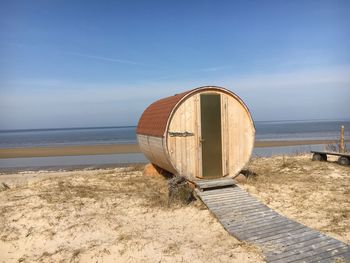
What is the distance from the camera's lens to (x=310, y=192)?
31.6 ft

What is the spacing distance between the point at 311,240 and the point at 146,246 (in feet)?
10.7

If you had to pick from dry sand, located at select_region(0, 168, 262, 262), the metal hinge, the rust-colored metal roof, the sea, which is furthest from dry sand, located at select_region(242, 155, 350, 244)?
the sea

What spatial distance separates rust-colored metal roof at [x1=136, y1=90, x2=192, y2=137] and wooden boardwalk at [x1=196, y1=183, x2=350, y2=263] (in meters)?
2.27

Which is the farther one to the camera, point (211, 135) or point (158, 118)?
point (158, 118)

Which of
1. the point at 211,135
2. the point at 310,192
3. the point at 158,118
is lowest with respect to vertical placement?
the point at 310,192

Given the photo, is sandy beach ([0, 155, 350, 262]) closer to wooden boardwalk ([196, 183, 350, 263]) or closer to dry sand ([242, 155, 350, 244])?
dry sand ([242, 155, 350, 244])

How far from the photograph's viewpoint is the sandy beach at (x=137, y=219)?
6.11 meters

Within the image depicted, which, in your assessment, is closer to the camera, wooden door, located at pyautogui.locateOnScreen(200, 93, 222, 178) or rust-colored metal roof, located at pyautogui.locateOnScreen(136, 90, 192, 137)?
rust-colored metal roof, located at pyautogui.locateOnScreen(136, 90, 192, 137)

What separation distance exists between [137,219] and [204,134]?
3.84m

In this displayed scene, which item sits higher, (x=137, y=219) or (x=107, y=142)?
(x=137, y=219)

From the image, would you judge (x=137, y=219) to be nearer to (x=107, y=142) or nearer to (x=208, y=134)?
(x=208, y=134)

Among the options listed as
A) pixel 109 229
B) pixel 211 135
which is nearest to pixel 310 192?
pixel 211 135

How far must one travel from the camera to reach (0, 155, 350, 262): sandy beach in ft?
20.0

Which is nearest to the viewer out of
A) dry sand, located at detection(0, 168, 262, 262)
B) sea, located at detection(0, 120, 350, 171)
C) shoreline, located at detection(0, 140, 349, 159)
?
dry sand, located at detection(0, 168, 262, 262)
